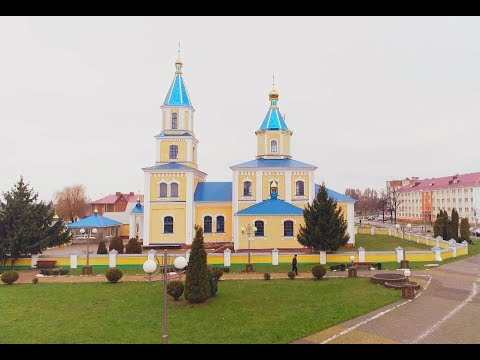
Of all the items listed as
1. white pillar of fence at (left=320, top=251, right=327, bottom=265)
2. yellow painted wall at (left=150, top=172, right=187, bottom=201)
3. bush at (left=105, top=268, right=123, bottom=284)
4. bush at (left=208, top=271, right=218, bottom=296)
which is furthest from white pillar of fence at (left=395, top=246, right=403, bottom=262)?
yellow painted wall at (left=150, top=172, right=187, bottom=201)

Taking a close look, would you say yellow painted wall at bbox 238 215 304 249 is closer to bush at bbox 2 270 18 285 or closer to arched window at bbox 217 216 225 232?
arched window at bbox 217 216 225 232

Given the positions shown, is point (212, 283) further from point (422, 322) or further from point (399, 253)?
point (399, 253)

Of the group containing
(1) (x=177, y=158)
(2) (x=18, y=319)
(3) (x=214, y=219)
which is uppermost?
(1) (x=177, y=158)

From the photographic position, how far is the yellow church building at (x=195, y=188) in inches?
1286

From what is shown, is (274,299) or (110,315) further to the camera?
(274,299)

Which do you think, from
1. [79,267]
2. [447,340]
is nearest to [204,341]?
[447,340]

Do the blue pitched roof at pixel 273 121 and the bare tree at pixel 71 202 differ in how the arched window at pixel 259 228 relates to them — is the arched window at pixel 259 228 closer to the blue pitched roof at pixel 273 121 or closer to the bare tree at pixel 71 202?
the blue pitched roof at pixel 273 121

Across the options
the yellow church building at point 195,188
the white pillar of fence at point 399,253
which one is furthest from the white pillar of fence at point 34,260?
the white pillar of fence at point 399,253

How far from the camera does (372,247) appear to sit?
32.3 m

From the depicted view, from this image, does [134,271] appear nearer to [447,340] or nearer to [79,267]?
[79,267]

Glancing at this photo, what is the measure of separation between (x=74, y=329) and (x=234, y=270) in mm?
11858

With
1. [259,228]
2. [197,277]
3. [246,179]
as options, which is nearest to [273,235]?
[259,228]

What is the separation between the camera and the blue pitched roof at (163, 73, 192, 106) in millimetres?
35094

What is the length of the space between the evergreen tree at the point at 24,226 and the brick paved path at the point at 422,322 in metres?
20.9
